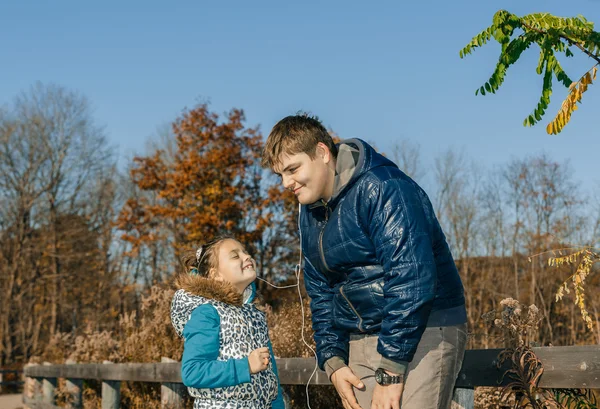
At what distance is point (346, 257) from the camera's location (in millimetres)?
2818

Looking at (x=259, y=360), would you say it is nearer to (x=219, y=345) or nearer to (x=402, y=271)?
(x=219, y=345)

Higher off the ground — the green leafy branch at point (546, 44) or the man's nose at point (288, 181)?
the green leafy branch at point (546, 44)

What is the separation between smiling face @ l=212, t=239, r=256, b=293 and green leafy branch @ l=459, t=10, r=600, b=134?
1839 mm

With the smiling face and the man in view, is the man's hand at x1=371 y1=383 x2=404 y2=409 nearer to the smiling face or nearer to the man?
the man

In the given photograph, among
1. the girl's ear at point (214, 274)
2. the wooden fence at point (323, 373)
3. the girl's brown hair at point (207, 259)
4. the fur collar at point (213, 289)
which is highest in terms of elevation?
the girl's brown hair at point (207, 259)

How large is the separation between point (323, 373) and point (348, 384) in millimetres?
1807

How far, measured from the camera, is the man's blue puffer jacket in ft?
8.34

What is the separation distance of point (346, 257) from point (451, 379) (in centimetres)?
65

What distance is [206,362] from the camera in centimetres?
330

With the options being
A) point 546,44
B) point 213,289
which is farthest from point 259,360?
point 546,44

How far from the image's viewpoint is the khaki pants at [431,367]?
2650 millimetres

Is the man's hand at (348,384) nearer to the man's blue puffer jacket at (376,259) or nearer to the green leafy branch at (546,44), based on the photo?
the man's blue puffer jacket at (376,259)

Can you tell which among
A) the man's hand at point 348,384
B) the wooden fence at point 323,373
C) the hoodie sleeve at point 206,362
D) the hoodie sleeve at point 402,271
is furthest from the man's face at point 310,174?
the wooden fence at point 323,373

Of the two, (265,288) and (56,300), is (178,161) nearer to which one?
(265,288)
